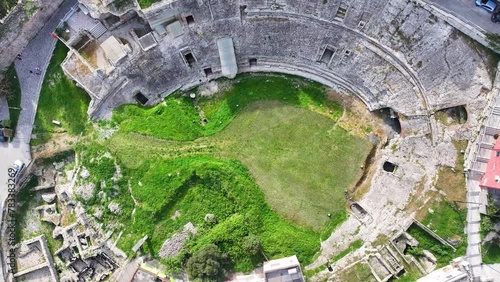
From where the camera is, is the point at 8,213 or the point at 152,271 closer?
the point at 152,271

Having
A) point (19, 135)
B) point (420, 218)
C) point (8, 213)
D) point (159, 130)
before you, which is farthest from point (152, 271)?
point (420, 218)

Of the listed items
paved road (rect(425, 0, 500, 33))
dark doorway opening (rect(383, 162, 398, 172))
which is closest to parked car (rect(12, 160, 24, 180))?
dark doorway opening (rect(383, 162, 398, 172))

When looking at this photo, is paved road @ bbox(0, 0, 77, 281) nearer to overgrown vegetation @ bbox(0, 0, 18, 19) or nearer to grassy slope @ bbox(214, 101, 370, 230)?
overgrown vegetation @ bbox(0, 0, 18, 19)

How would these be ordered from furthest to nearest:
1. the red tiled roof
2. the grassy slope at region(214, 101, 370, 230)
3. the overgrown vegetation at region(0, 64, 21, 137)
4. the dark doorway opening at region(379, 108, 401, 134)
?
1. the overgrown vegetation at region(0, 64, 21, 137)
2. the dark doorway opening at region(379, 108, 401, 134)
3. the grassy slope at region(214, 101, 370, 230)
4. the red tiled roof

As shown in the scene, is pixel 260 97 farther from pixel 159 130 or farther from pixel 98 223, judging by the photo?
pixel 98 223

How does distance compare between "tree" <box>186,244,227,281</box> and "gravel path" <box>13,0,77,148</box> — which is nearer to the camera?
"tree" <box>186,244,227,281</box>

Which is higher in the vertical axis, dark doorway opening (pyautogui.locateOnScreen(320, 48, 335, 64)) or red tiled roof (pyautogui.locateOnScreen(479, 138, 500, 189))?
dark doorway opening (pyautogui.locateOnScreen(320, 48, 335, 64))

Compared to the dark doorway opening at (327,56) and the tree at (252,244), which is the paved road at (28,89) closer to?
the tree at (252,244)
